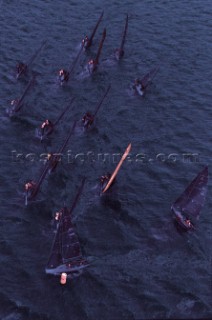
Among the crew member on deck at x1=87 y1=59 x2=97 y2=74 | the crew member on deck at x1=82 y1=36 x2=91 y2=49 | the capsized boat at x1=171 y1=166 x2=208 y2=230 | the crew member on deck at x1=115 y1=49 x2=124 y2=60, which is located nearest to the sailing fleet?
the capsized boat at x1=171 y1=166 x2=208 y2=230

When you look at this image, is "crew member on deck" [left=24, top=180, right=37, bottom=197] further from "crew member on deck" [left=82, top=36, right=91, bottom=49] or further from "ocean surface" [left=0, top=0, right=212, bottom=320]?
"crew member on deck" [left=82, top=36, right=91, bottom=49]

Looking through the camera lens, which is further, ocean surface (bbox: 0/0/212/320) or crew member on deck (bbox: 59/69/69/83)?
crew member on deck (bbox: 59/69/69/83)

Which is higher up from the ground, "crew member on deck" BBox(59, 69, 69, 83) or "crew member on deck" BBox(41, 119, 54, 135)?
"crew member on deck" BBox(59, 69, 69, 83)

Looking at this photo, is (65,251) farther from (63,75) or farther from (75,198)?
(63,75)

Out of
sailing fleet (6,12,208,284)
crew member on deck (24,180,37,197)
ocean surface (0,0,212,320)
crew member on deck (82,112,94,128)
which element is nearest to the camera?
ocean surface (0,0,212,320)

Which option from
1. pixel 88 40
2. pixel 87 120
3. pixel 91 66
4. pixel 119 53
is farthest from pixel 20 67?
pixel 119 53

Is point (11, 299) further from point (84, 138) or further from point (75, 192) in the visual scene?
point (84, 138)

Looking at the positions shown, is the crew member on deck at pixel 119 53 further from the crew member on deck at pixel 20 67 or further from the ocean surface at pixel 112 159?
the crew member on deck at pixel 20 67

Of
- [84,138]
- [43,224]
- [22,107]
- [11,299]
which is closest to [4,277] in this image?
[11,299]
